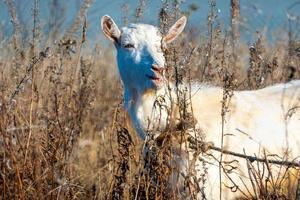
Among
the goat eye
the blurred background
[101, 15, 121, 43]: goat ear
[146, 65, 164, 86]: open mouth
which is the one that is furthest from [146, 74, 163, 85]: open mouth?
[101, 15, 121, 43]: goat ear

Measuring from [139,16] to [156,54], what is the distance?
511 mm

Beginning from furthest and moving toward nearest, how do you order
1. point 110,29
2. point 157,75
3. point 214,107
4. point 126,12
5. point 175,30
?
1. point 126,12
2. point 110,29
3. point 175,30
4. point 214,107
5. point 157,75

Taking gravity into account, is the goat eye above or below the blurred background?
below

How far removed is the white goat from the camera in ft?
14.6

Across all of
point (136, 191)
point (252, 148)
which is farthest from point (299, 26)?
point (136, 191)

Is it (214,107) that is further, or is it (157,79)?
(214,107)

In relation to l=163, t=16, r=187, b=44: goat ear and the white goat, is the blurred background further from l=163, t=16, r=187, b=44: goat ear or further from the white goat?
the white goat

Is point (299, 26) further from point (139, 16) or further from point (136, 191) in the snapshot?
point (136, 191)

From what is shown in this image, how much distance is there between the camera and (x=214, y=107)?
4734 millimetres

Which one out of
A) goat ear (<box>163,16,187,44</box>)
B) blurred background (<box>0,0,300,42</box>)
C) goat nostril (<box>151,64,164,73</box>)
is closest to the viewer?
goat nostril (<box>151,64,164,73</box>)

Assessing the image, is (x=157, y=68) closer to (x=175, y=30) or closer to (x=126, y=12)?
(x=175, y=30)

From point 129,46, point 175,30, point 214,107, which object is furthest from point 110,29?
point 214,107

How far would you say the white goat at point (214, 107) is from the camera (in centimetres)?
446

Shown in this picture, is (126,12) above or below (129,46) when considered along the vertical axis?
above
